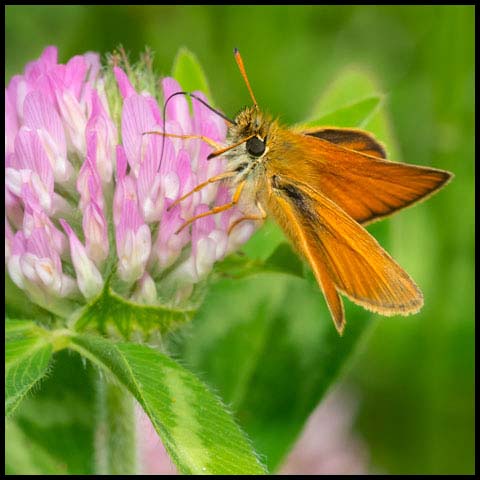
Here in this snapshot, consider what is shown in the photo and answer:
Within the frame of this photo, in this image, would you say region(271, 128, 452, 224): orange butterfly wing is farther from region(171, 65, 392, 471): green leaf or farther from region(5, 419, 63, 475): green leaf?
region(5, 419, 63, 475): green leaf

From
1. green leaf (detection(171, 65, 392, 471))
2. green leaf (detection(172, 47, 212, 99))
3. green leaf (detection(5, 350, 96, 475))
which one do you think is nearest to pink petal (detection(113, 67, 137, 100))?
green leaf (detection(172, 47, 212, 99))

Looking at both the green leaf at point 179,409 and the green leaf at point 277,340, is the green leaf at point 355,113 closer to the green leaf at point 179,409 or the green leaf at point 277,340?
the green leaf at point 277,340

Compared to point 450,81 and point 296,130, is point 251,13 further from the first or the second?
point 296,130

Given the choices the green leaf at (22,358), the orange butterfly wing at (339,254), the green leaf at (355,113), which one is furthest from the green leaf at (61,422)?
the green leaf at (355,113)

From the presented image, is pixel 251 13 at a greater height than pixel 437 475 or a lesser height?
greater

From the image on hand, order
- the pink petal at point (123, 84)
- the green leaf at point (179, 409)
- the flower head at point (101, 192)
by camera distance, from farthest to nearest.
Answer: the pink petal at point (123, 84)
the flower head at point (101, 192)
the green leaf at point (179, 409)

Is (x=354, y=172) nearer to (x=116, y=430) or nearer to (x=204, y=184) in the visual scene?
(x=204, y=184)

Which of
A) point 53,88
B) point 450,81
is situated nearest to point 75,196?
point 53,88
